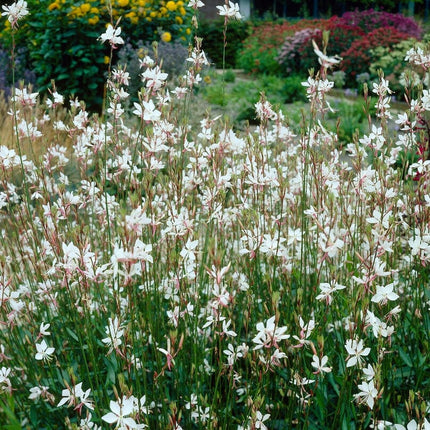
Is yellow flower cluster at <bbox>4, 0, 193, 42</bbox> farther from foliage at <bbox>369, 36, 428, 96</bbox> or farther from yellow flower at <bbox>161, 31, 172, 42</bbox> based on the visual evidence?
foliage at <bbox>369, 36, 428, 96</bbox>

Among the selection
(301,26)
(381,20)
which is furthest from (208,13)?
(381,20)

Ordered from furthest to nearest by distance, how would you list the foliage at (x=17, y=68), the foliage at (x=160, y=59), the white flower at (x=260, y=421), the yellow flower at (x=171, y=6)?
the foliage at (x=17, y=68) < the yellow flower at (x=171, y=6) < the foliage at (x=160, y=59) < the white flower at (x=260, y=421)

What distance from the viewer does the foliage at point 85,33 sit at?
787 cm

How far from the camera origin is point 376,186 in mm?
1907

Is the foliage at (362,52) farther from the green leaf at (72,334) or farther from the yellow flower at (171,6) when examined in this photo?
the green leaf at (72,334)

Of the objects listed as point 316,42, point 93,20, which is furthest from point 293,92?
point 93,20

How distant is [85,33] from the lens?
782 cm

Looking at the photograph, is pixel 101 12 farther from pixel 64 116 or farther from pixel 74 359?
Result: pixel 74 359

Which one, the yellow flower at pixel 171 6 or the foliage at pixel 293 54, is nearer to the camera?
the yellow flower at pixel 171 6

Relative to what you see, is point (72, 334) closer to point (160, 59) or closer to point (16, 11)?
point (16, 11)

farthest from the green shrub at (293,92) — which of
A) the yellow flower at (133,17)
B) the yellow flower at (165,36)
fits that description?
the yellow flower at (133,17)

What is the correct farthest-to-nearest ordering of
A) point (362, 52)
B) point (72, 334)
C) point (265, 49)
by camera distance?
point (265, 49), point (362, 52), point (72, 334)

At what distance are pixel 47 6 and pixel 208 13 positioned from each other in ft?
47.9

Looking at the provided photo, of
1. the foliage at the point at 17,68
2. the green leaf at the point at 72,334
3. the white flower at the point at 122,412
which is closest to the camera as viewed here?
the white flower at the point at 122,412
